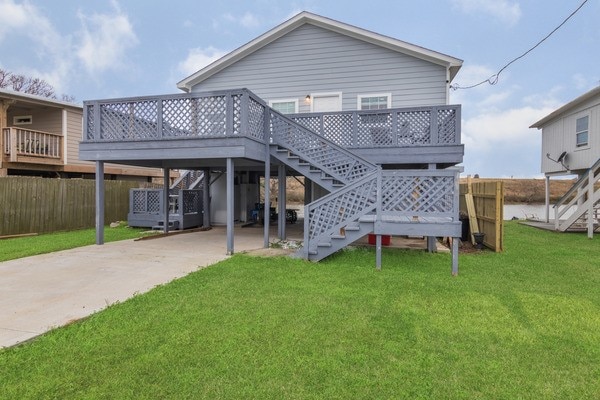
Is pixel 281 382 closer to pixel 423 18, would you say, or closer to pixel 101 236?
pixel 101 236

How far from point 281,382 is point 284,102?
9808 millimetres

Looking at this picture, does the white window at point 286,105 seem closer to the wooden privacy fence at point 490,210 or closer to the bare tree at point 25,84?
the wooden privacy fence at point 490,210

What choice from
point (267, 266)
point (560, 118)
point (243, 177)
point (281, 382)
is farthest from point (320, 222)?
point (560, 118)

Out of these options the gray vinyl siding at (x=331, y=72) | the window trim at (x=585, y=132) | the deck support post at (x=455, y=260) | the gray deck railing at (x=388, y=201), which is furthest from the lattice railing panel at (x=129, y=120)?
the window trim at (x=585, y=132)

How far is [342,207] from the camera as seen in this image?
6652mm

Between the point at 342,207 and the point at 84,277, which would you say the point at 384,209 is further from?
the point at 84,277

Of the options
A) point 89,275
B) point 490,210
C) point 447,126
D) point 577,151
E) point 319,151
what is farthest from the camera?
point 577,151

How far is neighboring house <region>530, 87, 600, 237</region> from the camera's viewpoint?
12.0 meters

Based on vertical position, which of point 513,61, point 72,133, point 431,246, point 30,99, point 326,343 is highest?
point 513,61

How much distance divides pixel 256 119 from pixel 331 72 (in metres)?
4.33

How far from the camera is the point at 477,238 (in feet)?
29.0

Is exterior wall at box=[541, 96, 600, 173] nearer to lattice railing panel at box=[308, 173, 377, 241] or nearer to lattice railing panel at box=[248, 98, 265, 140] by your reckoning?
lattice railing panel at box=[308, 173, 377, 241]

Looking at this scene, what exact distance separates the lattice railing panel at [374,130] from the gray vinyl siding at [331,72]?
1.95 meters

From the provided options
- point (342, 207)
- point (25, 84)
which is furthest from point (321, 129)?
point (25, 84)
